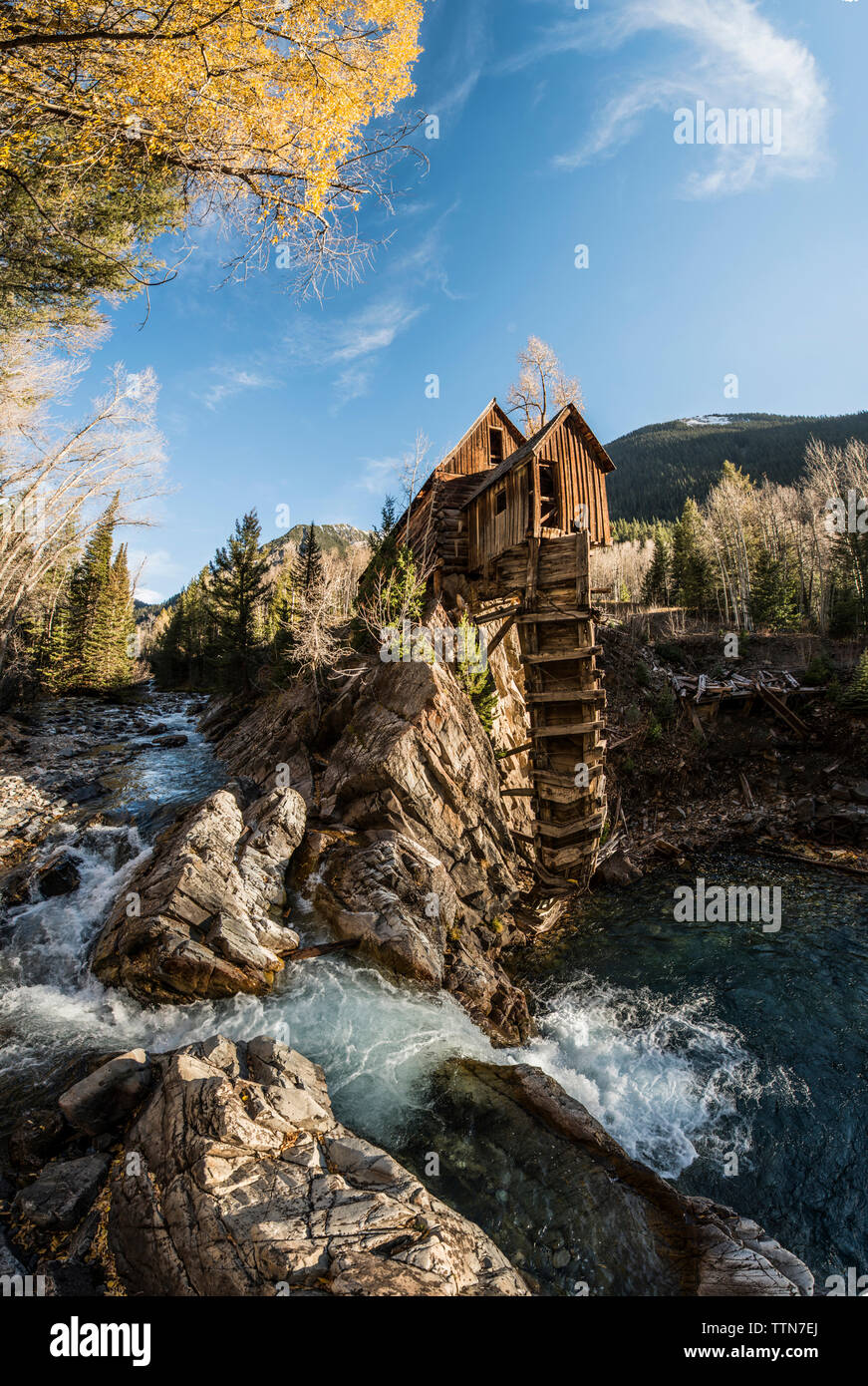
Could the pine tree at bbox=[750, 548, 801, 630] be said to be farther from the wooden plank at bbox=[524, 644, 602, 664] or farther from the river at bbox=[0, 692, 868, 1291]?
the river at bbox=[0, 692, 868, 1291]

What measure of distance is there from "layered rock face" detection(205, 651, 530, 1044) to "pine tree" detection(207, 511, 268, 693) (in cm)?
1656

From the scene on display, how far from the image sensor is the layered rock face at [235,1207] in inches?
170

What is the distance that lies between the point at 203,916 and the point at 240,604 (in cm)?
2699

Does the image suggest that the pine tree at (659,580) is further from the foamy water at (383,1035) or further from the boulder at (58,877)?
the boulder at (58,877)

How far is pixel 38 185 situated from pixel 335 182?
6213mm

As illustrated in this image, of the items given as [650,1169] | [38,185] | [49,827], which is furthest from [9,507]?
[650,1169]

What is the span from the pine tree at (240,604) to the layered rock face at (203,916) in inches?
884

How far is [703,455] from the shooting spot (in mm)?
147125

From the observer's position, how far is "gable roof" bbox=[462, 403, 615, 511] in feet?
58.2

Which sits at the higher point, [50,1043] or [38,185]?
[38,185]

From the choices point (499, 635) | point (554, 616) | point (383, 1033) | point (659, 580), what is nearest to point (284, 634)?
point (499, 635)

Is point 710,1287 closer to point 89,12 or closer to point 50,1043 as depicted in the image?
point 50,1043

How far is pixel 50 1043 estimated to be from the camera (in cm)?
770

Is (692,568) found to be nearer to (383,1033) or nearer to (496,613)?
(496,613)
